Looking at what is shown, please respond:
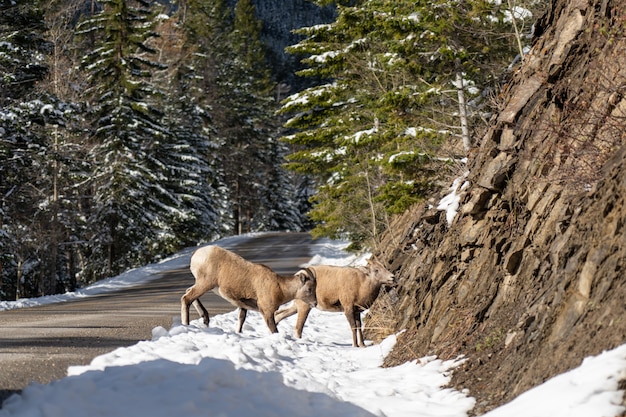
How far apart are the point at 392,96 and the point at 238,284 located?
7.12 m

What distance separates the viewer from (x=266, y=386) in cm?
671

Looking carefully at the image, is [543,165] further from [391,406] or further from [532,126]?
[391,406]

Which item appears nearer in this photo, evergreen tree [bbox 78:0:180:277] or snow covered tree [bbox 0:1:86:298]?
snow covered tree [bbox 0:1:86:298]

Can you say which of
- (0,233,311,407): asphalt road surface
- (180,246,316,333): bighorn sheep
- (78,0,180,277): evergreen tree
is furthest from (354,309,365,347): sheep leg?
(78,0,180,277): evergreen tree

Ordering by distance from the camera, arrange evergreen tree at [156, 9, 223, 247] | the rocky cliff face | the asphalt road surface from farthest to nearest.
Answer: evergreen tree at [156, 9, 223, 247], the asphalt road surface, the rocky cliff face

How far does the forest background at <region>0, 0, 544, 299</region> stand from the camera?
15.9 m

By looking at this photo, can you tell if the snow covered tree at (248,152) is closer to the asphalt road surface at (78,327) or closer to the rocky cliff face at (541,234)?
the asphalt road surface at (78,327)

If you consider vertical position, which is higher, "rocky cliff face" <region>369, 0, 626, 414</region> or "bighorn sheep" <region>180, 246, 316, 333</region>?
"rocky cliff face" <region>369, 0, 626, 414</region>

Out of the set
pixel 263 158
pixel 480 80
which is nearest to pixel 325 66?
pixel 480 80

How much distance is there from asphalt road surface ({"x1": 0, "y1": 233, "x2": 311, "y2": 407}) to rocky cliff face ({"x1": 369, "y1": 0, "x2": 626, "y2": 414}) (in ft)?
14.2

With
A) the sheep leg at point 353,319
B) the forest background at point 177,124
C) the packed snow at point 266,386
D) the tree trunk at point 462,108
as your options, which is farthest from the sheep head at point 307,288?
the tree trunk at point 462,108

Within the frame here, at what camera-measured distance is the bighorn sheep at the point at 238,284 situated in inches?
436

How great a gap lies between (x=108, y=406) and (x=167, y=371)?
1131 millimetres

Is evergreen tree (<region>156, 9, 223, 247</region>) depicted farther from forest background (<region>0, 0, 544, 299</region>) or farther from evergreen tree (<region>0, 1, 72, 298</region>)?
evergreen tree (<region>0, 1, 72, 298</region>)
